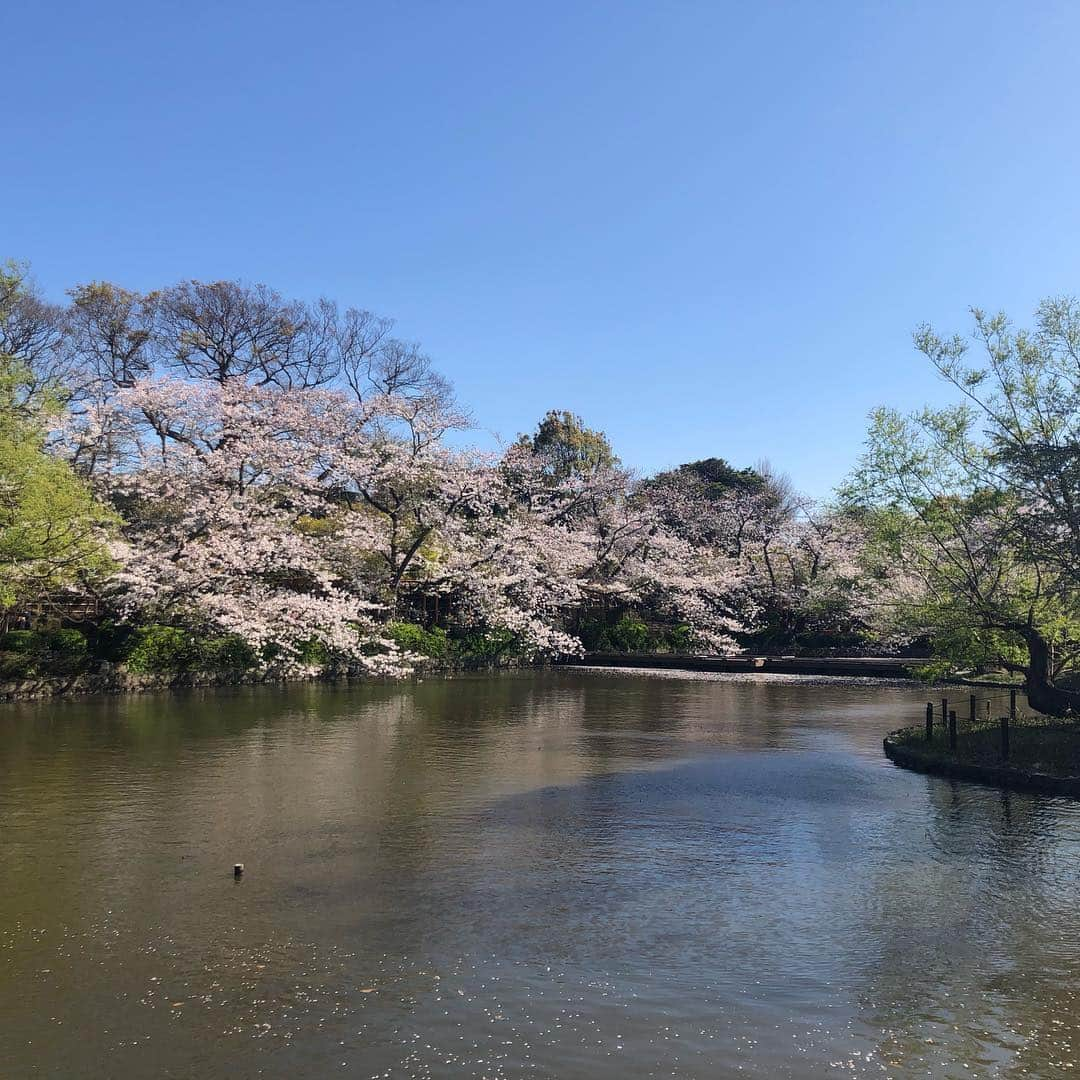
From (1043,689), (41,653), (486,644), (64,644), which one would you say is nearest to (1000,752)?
(1043,689)

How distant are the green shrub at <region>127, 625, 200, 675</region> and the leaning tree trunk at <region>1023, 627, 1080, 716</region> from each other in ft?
81.1

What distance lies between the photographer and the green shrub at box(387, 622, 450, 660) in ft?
119

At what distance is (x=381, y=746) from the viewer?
63.8ft

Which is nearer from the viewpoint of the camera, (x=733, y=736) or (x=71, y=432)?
(x=733, y=736)

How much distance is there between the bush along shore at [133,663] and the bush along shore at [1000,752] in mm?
19880

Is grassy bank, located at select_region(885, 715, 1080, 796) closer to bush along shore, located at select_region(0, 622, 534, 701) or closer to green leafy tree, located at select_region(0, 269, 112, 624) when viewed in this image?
bush along shore, located at select_region(0, 622, 534, 701)

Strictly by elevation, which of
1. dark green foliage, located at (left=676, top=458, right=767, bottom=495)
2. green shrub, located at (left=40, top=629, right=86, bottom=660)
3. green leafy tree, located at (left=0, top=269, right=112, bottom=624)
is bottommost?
green shrub, located at (left=40, top=629, right=86, bottom=660)

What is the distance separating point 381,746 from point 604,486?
30.7 metres

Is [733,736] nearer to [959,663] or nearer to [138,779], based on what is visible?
[959,663]

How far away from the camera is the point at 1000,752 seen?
54.7ft

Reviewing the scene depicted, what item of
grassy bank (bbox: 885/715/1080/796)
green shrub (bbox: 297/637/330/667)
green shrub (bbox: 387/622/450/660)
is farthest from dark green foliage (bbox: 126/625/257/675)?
grassy bank (bbox: 885/715/1080/796)

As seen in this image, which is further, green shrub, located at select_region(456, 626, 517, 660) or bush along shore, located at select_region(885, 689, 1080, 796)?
green shrub, located at select_region(456, 626, 517, 660)

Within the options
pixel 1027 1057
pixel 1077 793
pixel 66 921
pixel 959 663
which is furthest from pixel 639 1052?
pixel 959 663

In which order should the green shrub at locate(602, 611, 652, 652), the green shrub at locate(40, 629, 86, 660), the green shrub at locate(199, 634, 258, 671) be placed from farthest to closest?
the green shrub at locate(602, 611, 652, 652) < the green shrub at locate(199, 634, 258, 671) < the green shrub at locate(40, 629, 86, 660)
